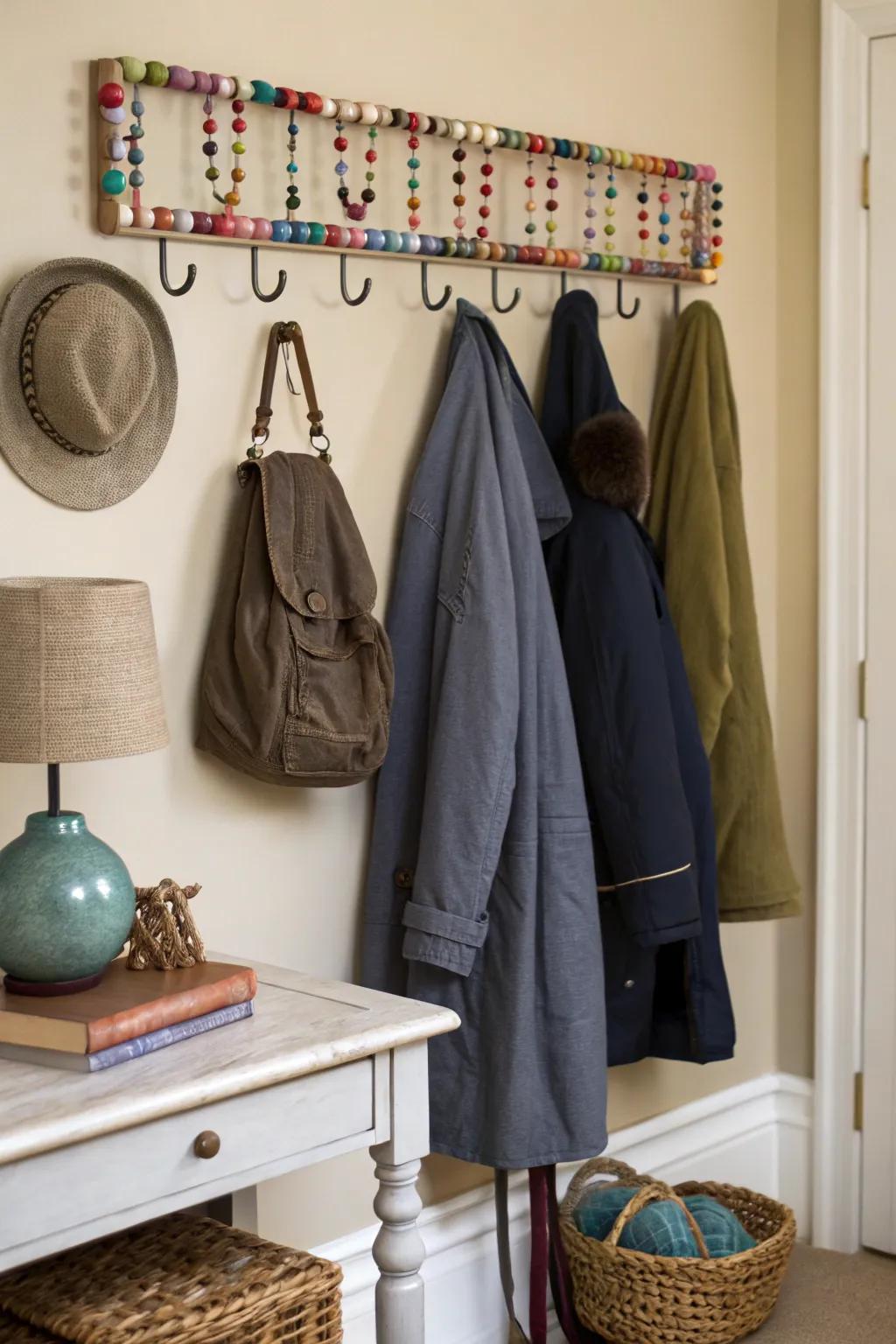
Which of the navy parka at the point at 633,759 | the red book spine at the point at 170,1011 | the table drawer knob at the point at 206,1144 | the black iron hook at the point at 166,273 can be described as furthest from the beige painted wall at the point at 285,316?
the table drawer knob at the point at 206,1144

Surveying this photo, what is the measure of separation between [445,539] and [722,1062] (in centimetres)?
134

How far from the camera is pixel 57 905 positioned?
158 centimetres

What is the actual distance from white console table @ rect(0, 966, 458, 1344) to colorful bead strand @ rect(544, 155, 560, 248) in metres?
1.26

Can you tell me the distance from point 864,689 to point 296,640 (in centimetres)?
135

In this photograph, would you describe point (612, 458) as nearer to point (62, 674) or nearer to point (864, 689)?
point (864, 689)

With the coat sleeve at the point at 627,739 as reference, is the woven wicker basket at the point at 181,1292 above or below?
below

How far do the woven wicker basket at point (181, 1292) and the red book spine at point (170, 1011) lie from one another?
0.29m

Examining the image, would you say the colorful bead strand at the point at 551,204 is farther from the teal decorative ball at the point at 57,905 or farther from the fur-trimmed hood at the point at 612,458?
the teal decorative ball at the point at 57,905

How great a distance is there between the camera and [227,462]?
2.08 metres

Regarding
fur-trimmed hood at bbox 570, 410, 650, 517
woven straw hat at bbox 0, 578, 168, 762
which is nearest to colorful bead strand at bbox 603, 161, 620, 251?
fur-trimmed hood at bbox 570, 410, 650, 517

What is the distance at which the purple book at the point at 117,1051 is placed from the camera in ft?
4.89

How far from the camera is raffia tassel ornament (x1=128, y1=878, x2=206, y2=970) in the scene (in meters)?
1.71

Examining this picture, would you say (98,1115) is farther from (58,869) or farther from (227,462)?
(227,462)

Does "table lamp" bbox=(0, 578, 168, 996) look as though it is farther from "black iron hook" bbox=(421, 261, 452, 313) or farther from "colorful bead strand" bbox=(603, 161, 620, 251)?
"colorful bead strand" bbox=(603, 161, 620, 251)
